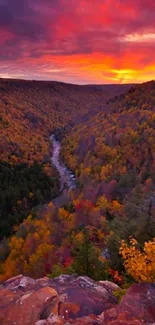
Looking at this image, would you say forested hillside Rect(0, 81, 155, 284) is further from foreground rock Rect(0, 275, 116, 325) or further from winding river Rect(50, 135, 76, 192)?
foreground rock Rect(0, 275, 116, 325)

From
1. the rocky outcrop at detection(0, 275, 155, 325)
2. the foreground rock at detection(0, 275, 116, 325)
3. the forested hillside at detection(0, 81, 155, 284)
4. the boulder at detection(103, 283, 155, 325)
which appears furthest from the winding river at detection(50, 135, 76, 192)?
the boulder at detection(103, 283, 155, 325)

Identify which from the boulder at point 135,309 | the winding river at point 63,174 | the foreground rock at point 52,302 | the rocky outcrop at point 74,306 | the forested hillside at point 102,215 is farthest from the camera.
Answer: the winding river at point 63,174

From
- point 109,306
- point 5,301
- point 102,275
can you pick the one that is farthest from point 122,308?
point 102,275

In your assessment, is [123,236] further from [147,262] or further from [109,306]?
[109,306]

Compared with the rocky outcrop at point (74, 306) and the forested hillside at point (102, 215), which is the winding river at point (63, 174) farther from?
the rocky outcrop at point (74, 306)

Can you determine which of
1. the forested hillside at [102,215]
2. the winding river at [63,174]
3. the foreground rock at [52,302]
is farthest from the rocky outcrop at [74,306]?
the winding river at [63,174]

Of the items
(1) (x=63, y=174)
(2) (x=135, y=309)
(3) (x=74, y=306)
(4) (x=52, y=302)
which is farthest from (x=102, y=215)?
(1) (x=63, y=174)

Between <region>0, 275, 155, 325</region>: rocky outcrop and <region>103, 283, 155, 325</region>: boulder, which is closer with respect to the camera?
<region>103, 283, 155, 325</region>: boulder
